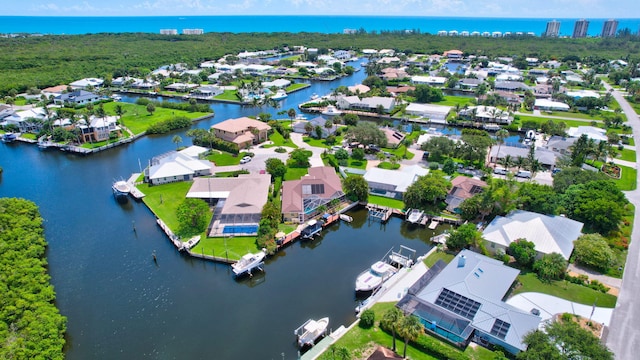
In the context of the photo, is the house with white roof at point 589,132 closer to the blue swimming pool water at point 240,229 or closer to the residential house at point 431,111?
the residential house at point 431,111

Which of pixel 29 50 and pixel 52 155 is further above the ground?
pixel 29 50

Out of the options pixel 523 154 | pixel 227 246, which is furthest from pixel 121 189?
pixel 523 154

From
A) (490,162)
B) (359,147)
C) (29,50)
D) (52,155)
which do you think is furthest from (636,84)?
(29,50)

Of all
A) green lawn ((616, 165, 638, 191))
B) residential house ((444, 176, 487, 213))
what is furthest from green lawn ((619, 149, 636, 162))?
residential house ((444, 176, 487, 213))

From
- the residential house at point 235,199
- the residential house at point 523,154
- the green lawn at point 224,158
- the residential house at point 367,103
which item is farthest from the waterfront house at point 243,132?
the residential house at point 523,154

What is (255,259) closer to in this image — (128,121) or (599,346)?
(599,346)

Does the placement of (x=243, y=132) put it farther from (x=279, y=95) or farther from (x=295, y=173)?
(x=279, y=95)
